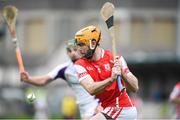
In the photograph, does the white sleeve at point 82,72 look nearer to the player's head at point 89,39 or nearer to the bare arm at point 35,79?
the player's head at point 89,39

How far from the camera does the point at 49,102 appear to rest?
128ft

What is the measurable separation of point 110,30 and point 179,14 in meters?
46.8

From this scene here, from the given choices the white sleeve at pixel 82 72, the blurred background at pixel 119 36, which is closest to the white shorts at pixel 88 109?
the white sleeve at pixel 82 72

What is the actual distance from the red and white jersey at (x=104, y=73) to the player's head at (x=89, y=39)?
0.15 meters

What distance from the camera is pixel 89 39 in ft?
39.7

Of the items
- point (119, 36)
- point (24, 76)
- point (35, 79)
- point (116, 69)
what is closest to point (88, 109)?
point (35, 79)

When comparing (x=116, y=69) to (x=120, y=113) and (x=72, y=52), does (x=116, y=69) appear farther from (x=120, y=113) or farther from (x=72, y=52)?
(x=72, y=52)

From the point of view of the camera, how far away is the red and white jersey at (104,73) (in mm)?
12227

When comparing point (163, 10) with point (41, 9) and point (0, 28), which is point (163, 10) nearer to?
point (41, 9)

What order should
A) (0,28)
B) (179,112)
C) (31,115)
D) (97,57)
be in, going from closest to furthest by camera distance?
(97,57) → (179,112) → (31,115) → (0,28)

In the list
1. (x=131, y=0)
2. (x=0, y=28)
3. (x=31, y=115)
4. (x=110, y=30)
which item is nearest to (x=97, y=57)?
(x=110, y=30)

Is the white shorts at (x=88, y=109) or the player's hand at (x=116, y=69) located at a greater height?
the player's hand at (x=116, y=69)

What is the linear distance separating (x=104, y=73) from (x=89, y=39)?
53 cm

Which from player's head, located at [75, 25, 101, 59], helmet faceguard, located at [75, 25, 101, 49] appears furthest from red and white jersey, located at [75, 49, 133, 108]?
helmet faceguard, located at [75, 25, 101, 49]
